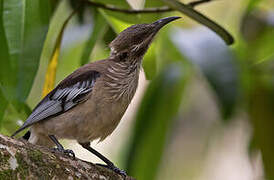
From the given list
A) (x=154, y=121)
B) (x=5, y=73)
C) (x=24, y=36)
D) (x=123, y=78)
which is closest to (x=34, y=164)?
(x=5, y=73)

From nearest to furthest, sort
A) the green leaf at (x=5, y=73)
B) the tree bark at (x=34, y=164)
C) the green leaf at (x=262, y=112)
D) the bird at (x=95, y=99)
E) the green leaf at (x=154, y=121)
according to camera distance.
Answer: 1. the tree bark at (x=34, y=164)
2. the green leaf at (x=5, y=73)
3. the bird at (x=95, y=99)
4. the green leaf at (x=262, y=112)
5. the green leaf at (x=154, y=121)

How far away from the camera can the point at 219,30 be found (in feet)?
14.9

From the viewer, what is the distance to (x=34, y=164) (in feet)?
10.4

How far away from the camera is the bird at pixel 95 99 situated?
407 centimetres

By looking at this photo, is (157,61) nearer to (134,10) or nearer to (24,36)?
(134,10)

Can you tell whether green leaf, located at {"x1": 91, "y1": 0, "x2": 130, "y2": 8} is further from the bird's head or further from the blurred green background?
the bird's head

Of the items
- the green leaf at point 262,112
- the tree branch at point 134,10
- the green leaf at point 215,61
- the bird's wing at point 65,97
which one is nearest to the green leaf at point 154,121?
the green leaf at point 215,61

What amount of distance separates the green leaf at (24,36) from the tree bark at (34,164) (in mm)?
665

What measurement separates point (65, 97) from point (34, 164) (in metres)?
1.15

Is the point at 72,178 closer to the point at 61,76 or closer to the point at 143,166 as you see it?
the point at 143,166

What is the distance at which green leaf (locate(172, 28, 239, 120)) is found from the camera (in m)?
4.64

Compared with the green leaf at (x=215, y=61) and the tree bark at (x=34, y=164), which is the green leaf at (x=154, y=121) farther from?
the tree bark at (x=34, y=164)

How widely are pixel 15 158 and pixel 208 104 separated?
6384 mm

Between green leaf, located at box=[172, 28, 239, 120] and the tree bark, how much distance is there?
5.00ft
